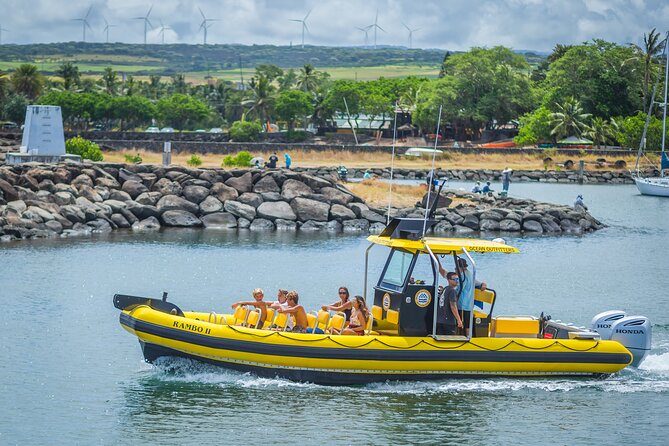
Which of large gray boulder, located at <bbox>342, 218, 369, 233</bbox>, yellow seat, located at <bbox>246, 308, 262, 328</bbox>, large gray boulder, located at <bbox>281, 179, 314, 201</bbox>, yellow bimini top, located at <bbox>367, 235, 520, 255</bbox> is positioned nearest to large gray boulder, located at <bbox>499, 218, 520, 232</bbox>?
large gray boulder, located at <bbox>342, 218, 369, 233</bbox>

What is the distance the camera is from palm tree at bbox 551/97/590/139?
98438mm

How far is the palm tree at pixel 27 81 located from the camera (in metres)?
114

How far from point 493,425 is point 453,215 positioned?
29.0 meters

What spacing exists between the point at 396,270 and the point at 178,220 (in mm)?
26070

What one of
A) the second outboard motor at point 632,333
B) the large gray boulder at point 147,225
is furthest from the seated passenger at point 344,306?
the large gray boulder at point 147,225

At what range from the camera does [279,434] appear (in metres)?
17.2

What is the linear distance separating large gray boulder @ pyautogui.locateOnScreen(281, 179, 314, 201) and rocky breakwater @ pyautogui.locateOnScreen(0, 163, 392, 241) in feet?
0.14

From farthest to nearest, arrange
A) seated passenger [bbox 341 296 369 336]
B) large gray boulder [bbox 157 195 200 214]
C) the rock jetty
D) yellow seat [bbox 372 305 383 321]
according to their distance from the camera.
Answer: large gray boulder [bbox 157 195 200 214]
the rock jetty
yellow seat [bbox 372 305 383 321]
seated passenger [bbox 341 296 369 336]

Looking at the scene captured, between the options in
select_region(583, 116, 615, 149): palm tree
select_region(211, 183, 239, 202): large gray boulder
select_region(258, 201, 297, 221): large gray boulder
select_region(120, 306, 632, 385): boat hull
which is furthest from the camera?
select_region(583, 116, 615, 149): palm tree

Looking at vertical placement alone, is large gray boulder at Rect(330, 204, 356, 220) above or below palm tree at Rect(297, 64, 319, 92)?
below

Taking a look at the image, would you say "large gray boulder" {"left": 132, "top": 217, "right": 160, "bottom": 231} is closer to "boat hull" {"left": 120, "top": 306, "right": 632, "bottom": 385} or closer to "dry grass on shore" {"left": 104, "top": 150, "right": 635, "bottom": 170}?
"boat hull" {"left": 120, "top": 306, "right": 632, "bottom": 385}

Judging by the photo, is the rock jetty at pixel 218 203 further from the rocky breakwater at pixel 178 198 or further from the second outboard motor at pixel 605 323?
the second outboard motor at pixel 605 323

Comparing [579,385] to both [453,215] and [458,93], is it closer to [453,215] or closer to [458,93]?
[453,215]

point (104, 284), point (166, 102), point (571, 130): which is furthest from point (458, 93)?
point (104, 284)
